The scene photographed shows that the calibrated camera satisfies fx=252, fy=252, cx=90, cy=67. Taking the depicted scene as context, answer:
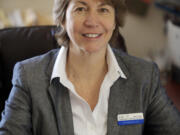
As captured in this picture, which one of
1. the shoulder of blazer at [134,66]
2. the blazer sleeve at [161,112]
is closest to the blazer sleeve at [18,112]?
the shoulder of blazer at [134,66]

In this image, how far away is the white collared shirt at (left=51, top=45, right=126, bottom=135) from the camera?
1231 mm

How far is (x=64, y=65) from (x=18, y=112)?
1.07 feet

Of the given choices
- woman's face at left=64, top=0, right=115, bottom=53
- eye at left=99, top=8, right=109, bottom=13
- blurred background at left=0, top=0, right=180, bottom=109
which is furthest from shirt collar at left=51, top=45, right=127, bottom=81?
A: blurred background at left=0, top=0, right=180, bottom=109

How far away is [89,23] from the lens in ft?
3.77

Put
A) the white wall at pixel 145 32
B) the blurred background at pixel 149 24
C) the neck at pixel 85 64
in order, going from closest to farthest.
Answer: the neck at pixel 85 64, the blurred background at pixel 149 24, the white wall at pixel 145 32

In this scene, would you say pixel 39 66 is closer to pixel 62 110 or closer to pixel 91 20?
pixel 62 110

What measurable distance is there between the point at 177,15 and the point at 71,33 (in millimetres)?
1823

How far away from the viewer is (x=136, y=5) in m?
2.85

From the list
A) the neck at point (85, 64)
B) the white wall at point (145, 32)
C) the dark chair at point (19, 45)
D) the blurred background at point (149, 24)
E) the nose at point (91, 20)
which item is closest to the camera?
the nose at point (91, 20)

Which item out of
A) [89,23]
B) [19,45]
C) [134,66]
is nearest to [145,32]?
[134,66]

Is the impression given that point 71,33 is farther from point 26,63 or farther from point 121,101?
point 121,101

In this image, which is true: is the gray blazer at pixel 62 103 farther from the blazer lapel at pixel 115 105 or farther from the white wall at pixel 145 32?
the white wall at pixel 145 32

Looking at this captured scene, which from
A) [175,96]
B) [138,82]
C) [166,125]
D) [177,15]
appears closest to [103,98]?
[138,82]

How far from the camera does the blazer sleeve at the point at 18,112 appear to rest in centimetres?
117
